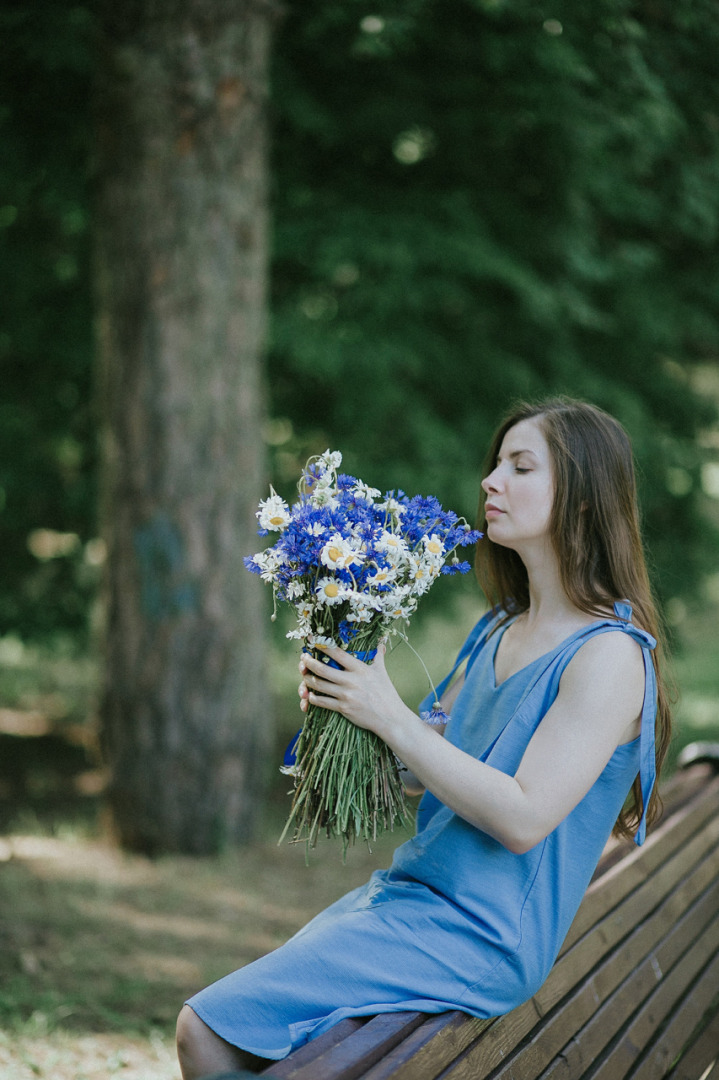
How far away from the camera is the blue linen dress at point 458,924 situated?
1832 mm

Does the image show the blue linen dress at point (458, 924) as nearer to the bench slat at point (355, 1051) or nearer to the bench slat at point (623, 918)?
the bench slat at point (355, 1051)

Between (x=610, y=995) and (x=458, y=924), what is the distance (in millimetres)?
632

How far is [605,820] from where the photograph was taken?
6.63 ft

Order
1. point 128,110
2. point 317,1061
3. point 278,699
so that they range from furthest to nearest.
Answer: point 278,699, point 128,110, point 317,1061

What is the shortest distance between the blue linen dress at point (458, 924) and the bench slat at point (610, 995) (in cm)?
12

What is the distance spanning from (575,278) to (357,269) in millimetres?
1515

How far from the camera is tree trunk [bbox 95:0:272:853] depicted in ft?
16.1

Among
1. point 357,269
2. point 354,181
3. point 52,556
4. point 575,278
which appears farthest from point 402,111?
point 52,556

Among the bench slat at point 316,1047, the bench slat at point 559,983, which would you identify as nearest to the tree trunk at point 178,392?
the bench slat at point 559,983

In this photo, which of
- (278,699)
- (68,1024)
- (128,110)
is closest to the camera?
(68,1024)

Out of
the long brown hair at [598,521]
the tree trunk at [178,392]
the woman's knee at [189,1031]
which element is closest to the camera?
the woman's knee at [189,1031]

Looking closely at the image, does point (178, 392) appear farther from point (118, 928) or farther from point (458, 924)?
point (458, 924)

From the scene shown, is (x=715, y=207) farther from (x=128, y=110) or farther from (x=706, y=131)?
(x=128, y=110)

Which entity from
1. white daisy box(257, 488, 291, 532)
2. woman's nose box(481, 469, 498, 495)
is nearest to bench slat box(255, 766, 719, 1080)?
white daisy box(257, 488, 291, 532)
